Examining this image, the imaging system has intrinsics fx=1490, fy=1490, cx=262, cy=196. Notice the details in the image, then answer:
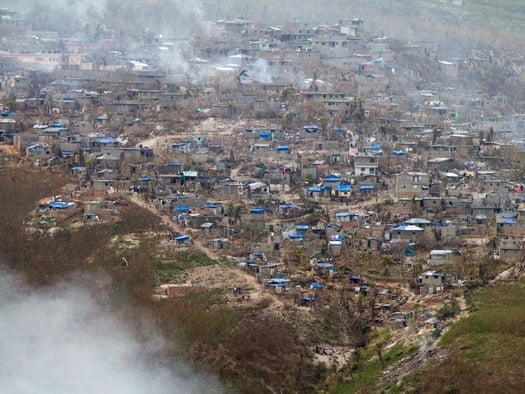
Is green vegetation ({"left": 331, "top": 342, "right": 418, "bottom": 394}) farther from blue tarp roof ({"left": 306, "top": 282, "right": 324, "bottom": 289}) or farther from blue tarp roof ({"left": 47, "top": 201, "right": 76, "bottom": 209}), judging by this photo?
blue tarp roof ({"left": 47, "top": 201, "right": 76, "bottom": 209})

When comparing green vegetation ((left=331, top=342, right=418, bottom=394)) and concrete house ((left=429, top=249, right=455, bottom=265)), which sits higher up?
concrete house ((left=429, top=249, right=455, bottom=265))

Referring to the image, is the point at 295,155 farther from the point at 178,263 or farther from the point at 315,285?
the point at 315,285

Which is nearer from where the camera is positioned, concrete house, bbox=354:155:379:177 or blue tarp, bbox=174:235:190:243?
blue tarp, bbox=174:235:190:243

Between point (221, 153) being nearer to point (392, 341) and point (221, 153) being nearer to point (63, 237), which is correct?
point (63, 237)

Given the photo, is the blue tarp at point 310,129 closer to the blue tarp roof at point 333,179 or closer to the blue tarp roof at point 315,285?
the blue tarp roof at point 333,179

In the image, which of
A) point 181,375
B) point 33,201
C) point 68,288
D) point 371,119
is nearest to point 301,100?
point 371,119

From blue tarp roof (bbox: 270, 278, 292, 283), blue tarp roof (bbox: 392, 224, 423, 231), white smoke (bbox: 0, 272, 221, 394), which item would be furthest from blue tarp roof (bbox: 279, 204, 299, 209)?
white smoke (bbox: 0, 272, 221, 394)
